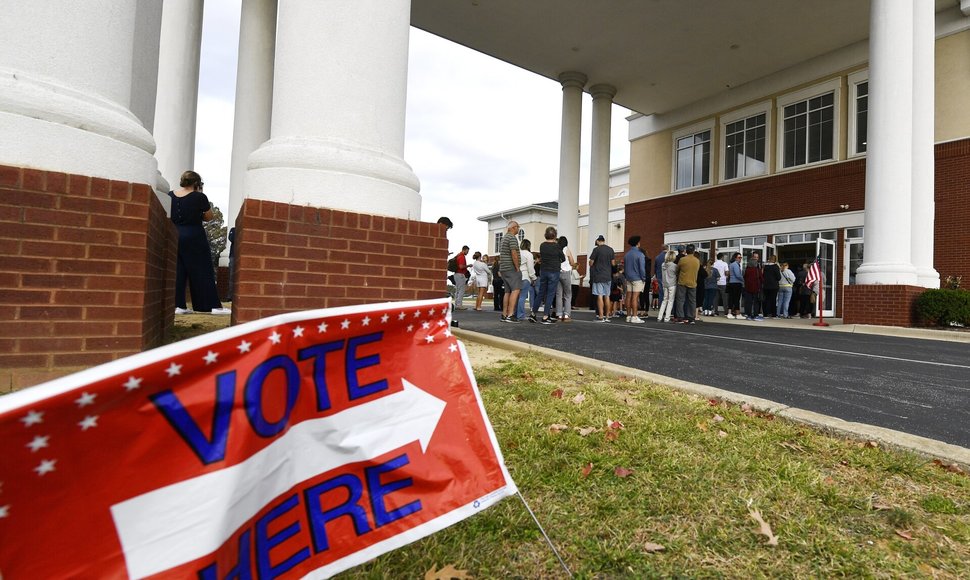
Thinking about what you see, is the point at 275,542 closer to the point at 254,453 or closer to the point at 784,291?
the point at 254,453

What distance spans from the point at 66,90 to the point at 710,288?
15487 mm

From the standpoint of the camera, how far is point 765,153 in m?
19.0

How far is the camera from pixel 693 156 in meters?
21.9

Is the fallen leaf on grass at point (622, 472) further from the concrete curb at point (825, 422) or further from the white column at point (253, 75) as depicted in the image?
the white column at point (253, 75)

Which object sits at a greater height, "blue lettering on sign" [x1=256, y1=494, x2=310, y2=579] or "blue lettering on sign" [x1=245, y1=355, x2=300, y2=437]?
"blue lettering on sign" [x1=245, y1=355, x2=300, y2=437]

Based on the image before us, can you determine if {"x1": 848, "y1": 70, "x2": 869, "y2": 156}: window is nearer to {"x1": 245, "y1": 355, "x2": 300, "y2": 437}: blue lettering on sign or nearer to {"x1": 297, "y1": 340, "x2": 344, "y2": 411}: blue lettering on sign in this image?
{"x1": 297, "y1": 340, "x2": 344, "y2": 411}: blue lettering on sign

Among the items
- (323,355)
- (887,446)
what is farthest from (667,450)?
(323,355)

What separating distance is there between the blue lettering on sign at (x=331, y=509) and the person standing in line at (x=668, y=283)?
11091 millimetres

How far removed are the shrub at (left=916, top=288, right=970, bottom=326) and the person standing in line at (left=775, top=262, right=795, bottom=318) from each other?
4511mm

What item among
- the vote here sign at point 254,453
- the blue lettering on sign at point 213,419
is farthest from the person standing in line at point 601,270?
the blue lettering on sign at point 213,419

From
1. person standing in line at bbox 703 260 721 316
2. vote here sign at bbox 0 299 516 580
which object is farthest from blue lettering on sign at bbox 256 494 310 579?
person standing in line at bbox 703 260 721 316

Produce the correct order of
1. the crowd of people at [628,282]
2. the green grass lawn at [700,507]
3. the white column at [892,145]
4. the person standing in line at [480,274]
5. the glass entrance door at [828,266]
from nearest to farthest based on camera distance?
the green grass lawn at [700,507] < the crowd of people at [628,282] < the white column at [892,145] < the person standing in line at [480,274] < the glass entrance door at [828,266]

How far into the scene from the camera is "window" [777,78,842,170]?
1709cm

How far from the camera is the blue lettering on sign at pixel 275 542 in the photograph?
3.73 feet
